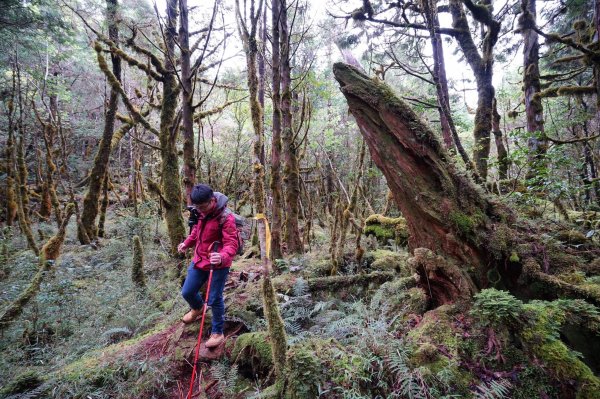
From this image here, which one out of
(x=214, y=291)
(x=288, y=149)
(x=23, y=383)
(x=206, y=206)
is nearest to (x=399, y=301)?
(x=214, y=291)

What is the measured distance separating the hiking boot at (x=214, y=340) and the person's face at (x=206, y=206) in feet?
5.21

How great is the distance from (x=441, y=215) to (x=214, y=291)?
2994 millimetres

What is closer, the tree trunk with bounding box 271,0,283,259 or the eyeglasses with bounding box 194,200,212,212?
the eyeglasses with bounding box 194,200,212,212

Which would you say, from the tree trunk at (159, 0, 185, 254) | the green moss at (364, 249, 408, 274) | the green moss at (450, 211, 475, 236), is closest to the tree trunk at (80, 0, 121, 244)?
the tree trunk at (159, 0, 185, 254)

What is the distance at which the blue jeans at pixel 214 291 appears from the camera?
3832 millimetres

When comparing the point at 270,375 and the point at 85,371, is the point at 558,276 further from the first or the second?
the point at 85,371

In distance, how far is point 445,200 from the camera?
12.2 ft

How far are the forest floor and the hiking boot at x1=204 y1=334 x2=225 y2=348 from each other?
0.10 m

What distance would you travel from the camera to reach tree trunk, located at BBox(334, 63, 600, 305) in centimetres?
344

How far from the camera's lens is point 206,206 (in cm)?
379

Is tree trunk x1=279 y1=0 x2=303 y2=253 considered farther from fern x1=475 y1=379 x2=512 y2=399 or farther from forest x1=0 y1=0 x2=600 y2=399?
fern x1=475 y1=379 x2=512 y2=399

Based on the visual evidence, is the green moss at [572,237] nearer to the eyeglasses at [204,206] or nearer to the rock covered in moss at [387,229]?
the rock covered in moss at [387,229]

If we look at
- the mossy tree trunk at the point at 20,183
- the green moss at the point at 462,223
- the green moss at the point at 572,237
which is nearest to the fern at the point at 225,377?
the green moss at the point at 462,223

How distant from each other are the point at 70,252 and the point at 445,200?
431 inches
